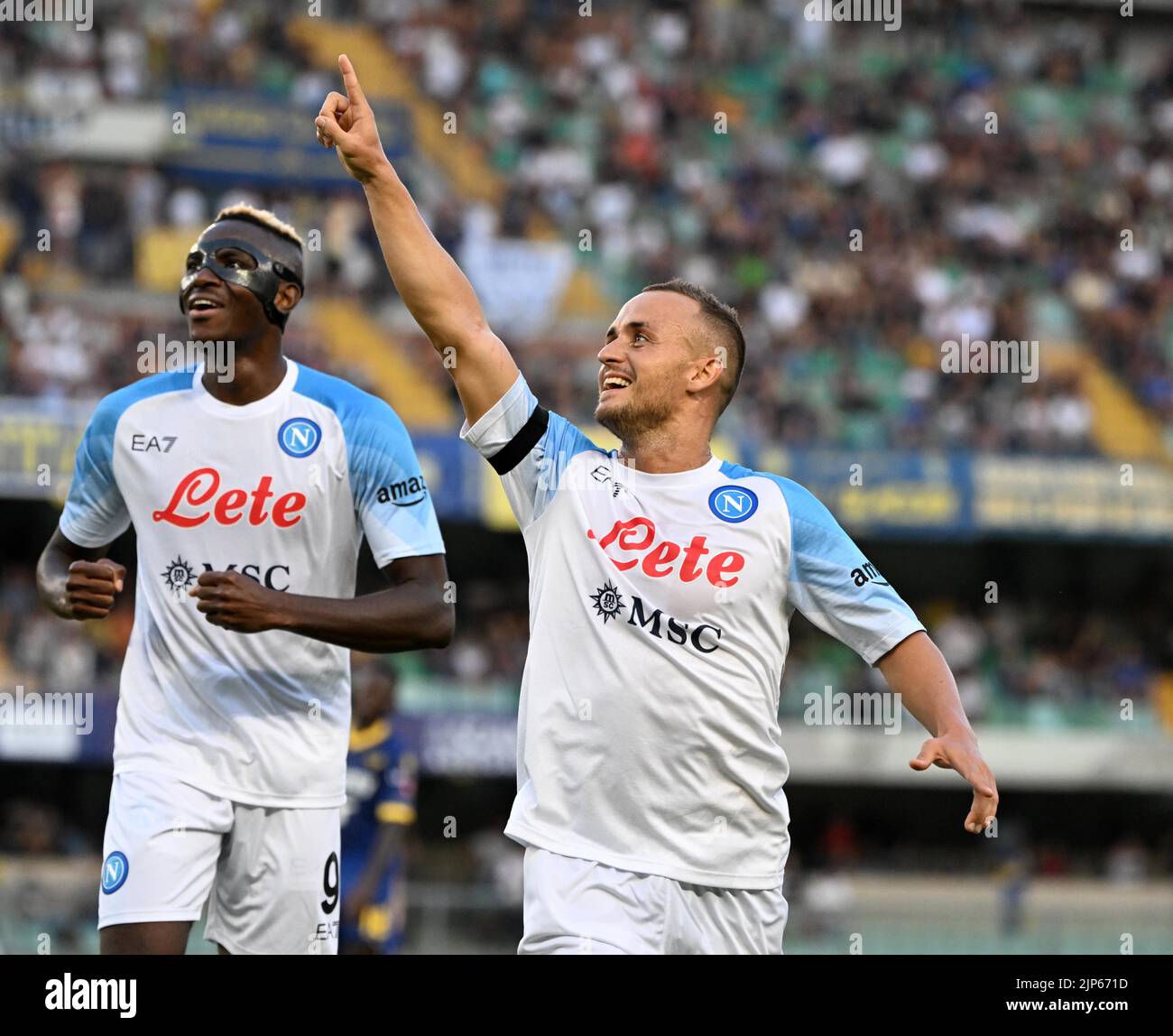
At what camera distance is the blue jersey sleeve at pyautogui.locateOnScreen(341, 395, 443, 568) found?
250 inches

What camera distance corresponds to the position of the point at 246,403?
257 inches

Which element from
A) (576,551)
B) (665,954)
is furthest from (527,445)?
(665,954)

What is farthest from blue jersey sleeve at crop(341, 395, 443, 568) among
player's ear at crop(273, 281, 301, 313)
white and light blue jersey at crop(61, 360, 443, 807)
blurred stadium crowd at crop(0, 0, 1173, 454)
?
blurred stadium crowd at crop(0, 0, 1173, 454)

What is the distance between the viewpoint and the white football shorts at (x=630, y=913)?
5242mm

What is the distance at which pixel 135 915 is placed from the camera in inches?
231

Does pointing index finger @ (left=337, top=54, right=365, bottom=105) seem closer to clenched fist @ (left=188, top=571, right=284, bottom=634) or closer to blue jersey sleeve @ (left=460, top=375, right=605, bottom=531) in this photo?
blue jersey sleeve @ (left=460, top=375, right=605, bottom=531)

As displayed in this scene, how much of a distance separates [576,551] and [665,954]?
1210mm

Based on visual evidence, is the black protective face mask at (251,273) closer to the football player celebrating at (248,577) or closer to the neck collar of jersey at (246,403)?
the football player celebrating at (248,577)

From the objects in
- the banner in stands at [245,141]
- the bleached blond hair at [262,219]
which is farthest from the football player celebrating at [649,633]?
the banner in stands at [245,141]

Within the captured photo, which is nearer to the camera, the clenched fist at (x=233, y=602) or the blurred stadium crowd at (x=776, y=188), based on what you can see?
the clenched fist at (x=233, y=602)

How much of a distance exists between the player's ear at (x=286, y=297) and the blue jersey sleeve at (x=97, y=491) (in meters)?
0.65

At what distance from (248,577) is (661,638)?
1367mm

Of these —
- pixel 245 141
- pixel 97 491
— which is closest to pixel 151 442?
pixel 97 491

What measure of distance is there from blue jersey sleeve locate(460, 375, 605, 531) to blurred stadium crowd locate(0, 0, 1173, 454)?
59.2 feet
